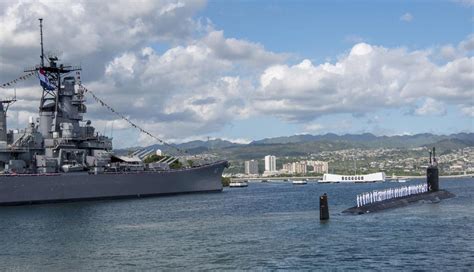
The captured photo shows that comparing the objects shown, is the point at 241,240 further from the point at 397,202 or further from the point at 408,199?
the point at 408,199

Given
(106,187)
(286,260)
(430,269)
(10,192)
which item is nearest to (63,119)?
(106,187)

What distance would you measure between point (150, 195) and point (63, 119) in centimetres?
1909

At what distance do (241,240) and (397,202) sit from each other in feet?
97.2

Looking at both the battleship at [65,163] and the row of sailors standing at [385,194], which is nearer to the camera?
the row of sailors standing at [385,194]

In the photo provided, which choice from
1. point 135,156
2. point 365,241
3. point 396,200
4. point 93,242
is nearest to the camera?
point 365,241

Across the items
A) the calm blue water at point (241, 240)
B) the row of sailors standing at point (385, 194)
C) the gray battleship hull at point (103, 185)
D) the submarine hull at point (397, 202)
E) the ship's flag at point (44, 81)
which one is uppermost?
the ship's flag at point (44, 81)

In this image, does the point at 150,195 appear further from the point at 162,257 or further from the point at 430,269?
the point at 430,269

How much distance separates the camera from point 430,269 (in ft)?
106

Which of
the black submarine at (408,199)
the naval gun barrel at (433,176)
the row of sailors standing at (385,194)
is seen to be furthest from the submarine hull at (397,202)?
the row of sailors standing at (385,194)

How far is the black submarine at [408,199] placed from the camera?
61.8 metres

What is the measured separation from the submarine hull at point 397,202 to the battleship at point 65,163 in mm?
43560

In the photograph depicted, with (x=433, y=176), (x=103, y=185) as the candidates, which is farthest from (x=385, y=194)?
(x=103, y=185)

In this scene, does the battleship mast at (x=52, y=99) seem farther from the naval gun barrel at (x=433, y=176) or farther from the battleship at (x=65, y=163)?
the naval gun barrel at (x=433, y=176)

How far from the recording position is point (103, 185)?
93.2 meters
